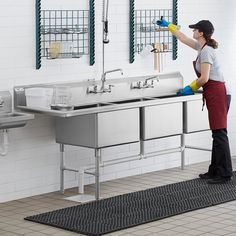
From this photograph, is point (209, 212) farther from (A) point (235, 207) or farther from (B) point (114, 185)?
(B) point (114, 185)

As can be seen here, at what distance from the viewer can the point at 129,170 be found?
25.4ft

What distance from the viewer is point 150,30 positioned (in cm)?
774

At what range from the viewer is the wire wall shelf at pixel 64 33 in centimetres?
682

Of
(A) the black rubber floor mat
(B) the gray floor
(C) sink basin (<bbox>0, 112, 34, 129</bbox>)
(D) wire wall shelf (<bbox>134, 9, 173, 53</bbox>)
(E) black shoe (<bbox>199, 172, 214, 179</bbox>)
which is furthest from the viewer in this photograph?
(D) wire wall shelf (<bbox>134, 9, 173, 53</bbox>)

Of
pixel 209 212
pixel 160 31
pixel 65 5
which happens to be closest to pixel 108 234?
pixel 209 212

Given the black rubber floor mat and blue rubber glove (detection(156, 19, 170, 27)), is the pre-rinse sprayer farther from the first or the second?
the black rubber floor mat

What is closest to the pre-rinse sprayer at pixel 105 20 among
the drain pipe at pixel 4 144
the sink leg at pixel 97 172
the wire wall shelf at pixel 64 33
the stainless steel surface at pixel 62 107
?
the wire wall shelf at pixel 64 33

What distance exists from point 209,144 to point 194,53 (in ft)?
3.51

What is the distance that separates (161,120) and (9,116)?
157 centimetres

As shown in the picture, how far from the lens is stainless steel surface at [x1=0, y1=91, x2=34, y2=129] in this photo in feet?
20.0

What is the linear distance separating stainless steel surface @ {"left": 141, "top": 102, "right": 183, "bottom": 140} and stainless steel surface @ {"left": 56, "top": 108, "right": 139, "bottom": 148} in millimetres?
107

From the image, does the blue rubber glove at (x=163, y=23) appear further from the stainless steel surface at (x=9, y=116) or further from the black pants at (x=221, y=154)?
the stainless steel surface at (x=9, y=116)

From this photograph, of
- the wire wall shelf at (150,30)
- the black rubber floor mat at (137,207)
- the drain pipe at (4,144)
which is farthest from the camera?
the wire wall shelf at (150,30)

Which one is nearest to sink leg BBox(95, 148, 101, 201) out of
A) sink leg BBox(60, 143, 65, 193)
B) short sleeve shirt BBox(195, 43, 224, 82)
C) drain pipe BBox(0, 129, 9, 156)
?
sink leg BBox(60, 143, 65, 193)
